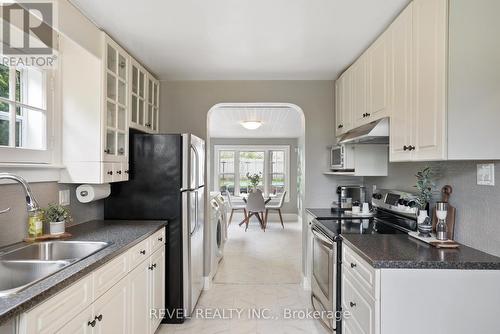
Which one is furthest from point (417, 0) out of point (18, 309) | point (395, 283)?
point (18, 309)

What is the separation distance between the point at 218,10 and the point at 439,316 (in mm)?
2075

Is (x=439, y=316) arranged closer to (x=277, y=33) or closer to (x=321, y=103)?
(x=277, y=33)

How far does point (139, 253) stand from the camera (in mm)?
2010

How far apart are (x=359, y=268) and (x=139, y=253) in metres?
1.37

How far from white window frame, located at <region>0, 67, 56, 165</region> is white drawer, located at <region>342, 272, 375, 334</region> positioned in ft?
6.78

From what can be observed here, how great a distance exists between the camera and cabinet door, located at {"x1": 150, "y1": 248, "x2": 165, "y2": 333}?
7.43ft

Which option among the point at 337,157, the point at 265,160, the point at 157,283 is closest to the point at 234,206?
the point at 265,160

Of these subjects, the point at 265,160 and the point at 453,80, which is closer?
the point at 453,80

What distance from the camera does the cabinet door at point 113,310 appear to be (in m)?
1.49

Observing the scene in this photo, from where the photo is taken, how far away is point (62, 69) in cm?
219

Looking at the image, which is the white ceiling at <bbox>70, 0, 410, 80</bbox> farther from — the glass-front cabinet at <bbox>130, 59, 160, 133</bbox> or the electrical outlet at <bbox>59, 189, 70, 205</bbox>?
the electrical outlet at <bbox>59, 189, 70, 205</bbox>

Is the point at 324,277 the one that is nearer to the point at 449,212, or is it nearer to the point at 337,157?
the point at 449,212

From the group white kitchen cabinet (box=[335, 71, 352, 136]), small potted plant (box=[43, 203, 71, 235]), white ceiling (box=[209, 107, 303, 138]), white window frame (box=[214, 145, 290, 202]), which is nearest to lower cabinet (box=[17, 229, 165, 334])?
small potted plant (box=[43, 203, 71, 235])

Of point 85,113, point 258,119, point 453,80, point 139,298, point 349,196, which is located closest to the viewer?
point 453,80
